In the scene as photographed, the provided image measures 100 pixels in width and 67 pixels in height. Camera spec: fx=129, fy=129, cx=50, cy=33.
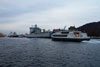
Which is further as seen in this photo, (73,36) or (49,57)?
(73,36)

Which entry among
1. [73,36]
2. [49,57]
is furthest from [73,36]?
[49,57]

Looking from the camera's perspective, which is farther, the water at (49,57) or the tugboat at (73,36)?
the tugboat at (73,36)

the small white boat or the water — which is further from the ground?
the small white boat

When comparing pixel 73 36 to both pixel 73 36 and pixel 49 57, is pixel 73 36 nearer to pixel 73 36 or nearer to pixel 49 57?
pixel 73 36

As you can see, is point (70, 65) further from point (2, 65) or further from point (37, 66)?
point (2, 65)

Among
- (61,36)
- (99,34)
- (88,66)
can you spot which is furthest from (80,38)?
(99,34)

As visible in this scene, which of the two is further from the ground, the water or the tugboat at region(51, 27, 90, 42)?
the tugboat at region(51, 27, 90, 42)

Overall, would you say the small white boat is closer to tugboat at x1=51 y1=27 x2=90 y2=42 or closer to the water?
tugboat at x1=51 y1=27 x2=90 y2=42

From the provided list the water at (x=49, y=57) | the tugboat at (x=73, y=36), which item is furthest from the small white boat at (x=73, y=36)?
the water at (x=49, y=57)

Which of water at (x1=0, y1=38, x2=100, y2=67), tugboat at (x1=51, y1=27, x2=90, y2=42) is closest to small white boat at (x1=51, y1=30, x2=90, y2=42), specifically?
tugboat at (x1=51, y1=27, x2=90, y2=42)

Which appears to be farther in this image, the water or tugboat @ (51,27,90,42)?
tugboat @ (51,27,90,42)

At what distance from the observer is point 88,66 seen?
69.5 ft

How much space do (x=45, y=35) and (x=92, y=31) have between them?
242 ft

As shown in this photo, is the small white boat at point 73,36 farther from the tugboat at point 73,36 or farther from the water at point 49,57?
the water at point 49,57
